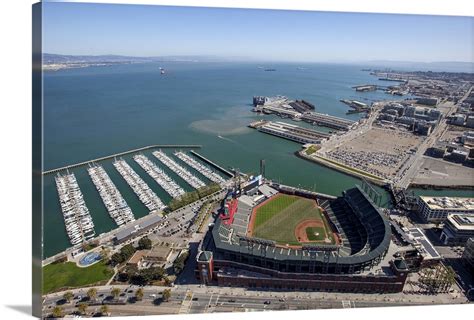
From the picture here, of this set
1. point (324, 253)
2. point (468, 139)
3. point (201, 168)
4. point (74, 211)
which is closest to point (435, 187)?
point (468, 139)

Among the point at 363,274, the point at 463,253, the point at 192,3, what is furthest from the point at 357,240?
the point at 192,3

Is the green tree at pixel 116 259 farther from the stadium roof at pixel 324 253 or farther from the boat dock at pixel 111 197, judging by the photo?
the stadium roof at pixel 324 253

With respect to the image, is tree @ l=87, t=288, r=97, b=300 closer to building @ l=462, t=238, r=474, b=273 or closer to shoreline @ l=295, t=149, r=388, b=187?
building @ l=462, t=238, r=474, b=273

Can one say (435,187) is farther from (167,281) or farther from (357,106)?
(357,106)

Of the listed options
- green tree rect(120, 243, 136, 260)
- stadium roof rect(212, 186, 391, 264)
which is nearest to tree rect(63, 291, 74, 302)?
green tree rect(120, 243, 136, 260)

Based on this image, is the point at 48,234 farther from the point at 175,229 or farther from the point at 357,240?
the point at 357,240

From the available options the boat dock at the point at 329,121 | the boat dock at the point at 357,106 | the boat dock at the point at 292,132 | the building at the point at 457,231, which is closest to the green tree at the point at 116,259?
the building at the point at 457,231
